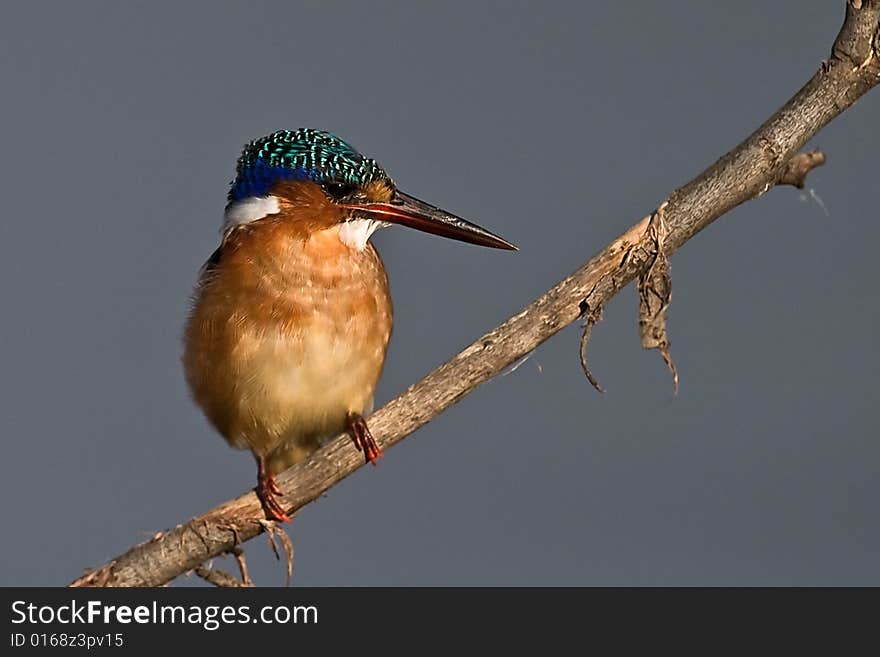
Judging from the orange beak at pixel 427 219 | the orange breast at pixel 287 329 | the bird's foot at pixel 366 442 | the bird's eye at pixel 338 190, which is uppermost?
the bird's eye at pixel 338 190

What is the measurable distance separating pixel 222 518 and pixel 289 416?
0.25 metres

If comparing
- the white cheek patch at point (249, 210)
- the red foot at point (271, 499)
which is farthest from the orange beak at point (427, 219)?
the red foot at point (271, 499)

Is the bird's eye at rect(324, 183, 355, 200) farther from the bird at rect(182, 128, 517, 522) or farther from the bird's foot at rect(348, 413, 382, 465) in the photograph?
the bird's foot at rect(348, 413, 382, 465)

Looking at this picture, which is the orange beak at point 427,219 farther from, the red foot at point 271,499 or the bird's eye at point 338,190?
the red foot at point 271,499

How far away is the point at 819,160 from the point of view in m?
1.38

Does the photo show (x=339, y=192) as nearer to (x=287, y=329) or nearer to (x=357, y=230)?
(x=357, y=230)

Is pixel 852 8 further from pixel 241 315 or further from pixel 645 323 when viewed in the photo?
pixel 241 315

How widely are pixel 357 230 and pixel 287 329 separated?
18 centimetres

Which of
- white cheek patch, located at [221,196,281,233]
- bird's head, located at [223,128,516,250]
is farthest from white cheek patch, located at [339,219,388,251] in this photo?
white cheek patch, located at [221,196,281,233]

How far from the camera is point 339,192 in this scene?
1565 millimetres

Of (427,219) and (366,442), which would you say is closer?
(366,442)

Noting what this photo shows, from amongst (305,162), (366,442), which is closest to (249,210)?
(305,162)

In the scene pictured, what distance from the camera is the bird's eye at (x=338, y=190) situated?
1.56m
